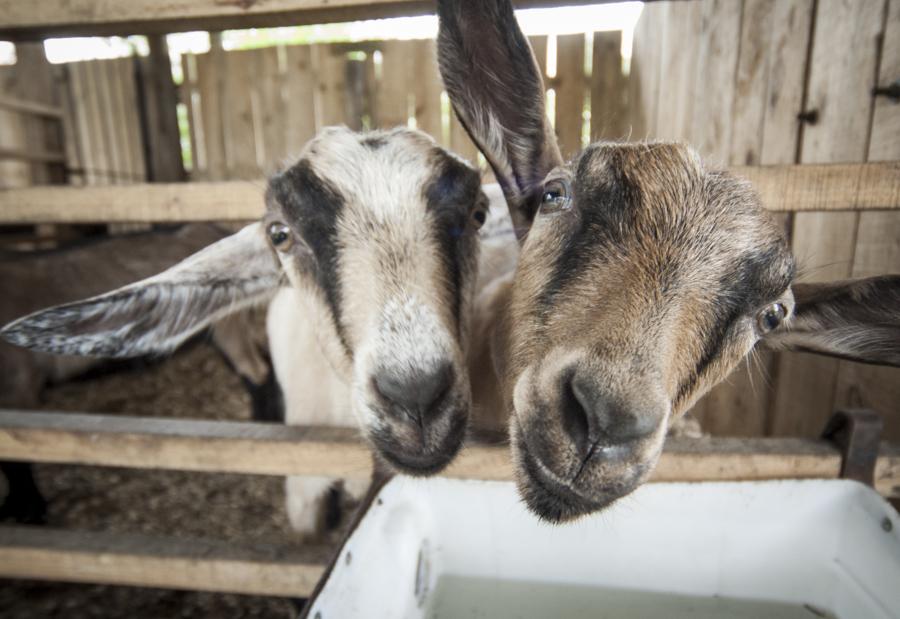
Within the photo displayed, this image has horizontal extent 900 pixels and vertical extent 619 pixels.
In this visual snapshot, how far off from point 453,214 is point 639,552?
128 centimetres

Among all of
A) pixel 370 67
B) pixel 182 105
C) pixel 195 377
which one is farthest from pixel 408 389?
pixel 182 105

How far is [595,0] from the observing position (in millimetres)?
1745

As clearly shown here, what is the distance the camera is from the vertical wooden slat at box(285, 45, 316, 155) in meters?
7.47

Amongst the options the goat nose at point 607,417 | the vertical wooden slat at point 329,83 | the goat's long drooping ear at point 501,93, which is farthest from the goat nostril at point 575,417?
the vertical wooden slat at point 329,83

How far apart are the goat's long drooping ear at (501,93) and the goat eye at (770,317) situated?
707 millimetres

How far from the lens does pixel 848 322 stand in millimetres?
1460

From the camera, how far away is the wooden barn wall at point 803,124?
199 cm

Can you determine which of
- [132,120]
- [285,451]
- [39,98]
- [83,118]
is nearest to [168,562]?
[285,451]

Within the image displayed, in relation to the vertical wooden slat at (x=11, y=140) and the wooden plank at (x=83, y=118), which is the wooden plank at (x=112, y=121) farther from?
the vertical wooden slat at (x=11, y=140)

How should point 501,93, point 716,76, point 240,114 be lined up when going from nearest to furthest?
point 501,93
point 716,76
point 240,114

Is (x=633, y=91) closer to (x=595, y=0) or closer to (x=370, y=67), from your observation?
(x=370, y=67)

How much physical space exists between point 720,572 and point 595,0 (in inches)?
77.6

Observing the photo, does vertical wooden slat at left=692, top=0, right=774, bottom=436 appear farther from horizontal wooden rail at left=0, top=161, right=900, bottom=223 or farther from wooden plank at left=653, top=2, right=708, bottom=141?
horizontal wooden rail at left=0, top=161, right=900, bottom=223

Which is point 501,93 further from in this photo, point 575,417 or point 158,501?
point 158,501
